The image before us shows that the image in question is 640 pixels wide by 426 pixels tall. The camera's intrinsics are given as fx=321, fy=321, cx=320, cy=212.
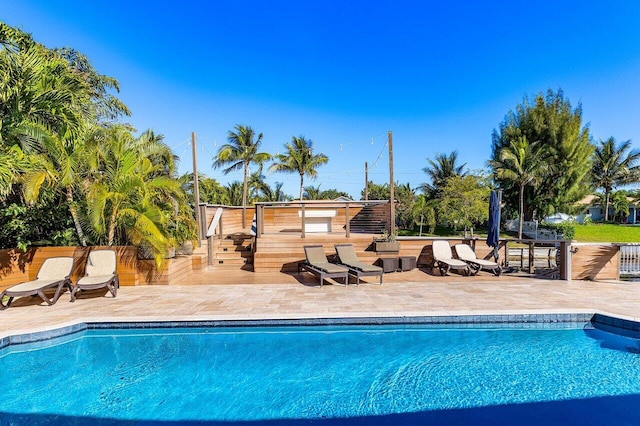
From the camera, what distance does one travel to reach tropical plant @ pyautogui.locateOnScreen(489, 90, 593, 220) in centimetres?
2620

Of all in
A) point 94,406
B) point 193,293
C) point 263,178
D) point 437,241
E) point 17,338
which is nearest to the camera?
point 94,406

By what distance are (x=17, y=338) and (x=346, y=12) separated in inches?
595

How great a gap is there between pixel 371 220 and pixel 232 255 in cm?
588

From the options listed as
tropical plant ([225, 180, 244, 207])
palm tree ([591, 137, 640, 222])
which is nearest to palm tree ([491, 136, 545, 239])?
palm tree ([591, 137, 640, 222])

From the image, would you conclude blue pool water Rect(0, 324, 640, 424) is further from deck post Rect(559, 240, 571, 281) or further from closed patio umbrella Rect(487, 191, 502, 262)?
closed patio umbrella Rect(487, 191, 502, 262)

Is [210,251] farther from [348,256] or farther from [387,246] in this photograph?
[387,246]

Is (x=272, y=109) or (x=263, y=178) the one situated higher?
(x=272, y=109)

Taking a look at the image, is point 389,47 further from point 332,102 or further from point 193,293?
point 193,293

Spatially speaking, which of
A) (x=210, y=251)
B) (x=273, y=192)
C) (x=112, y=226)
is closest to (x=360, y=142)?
(x=210, y=251)

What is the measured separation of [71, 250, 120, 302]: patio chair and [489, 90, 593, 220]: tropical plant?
91.2 feet

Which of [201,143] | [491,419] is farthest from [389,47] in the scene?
[491,419]

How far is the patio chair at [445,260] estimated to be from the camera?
9336mm

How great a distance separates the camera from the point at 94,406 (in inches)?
142

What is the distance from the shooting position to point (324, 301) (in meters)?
6.64
